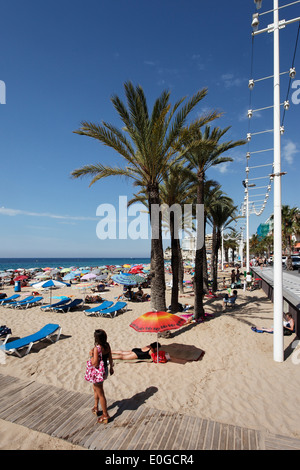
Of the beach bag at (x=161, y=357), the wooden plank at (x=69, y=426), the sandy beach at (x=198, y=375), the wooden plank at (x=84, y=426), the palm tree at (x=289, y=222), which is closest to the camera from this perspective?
the wooden plank at (x=84, y=426)

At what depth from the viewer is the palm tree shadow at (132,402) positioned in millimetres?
4666

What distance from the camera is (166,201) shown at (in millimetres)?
14453

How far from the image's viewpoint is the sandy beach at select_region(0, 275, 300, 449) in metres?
4.45

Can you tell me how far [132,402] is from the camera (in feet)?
16.3

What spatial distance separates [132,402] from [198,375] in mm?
2059

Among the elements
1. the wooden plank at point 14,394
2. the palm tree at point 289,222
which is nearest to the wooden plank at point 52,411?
the wooden plank at point 14,394

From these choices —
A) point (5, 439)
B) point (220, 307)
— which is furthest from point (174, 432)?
point (220, 307)

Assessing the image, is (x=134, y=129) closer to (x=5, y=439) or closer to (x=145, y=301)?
(x=5, y=439)

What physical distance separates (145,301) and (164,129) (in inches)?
482

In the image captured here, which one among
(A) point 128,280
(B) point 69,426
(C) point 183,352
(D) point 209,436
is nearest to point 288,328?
(C) point 183,352

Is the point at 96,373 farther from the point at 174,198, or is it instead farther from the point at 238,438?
the point at 174,198

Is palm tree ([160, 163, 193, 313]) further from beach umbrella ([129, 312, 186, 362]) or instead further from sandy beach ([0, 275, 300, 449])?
beach umbrella ([129, 312, 186, 362])

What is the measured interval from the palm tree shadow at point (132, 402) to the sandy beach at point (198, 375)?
0.35ft

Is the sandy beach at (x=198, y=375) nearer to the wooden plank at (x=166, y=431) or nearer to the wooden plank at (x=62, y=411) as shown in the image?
the wooden plank at (x=62, y=411)
